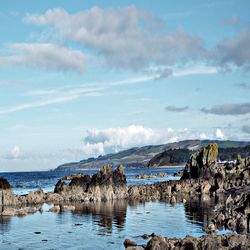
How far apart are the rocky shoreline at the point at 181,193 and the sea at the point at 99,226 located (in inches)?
171

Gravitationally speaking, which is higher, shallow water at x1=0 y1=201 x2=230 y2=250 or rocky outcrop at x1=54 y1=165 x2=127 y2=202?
rocky outcrop at x1=54 y1=165 x2=127 y2=202

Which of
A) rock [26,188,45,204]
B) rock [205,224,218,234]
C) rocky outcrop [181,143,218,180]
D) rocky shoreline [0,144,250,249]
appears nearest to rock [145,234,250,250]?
rocky shoreline [0,144,250,249]

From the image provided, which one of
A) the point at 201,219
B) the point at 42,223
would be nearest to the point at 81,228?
the point at 42,223

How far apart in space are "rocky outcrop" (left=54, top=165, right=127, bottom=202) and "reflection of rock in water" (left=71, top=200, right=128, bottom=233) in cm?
661

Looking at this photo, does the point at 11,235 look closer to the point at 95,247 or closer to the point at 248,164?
the point at 95,247

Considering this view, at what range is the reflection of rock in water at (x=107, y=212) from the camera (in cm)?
9169

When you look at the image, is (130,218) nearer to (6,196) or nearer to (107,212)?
(107,212)

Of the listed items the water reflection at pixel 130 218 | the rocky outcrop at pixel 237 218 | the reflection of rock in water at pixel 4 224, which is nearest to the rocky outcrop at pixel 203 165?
the water reflection at pixel 130 218

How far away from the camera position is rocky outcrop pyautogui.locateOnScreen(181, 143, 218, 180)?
181 meters

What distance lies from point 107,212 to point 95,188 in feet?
98.9

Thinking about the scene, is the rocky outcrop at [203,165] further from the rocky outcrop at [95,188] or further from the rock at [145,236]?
the rock at [145,236]

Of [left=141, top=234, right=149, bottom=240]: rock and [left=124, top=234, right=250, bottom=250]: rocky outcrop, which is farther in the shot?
[left=141, top=234, right=149, bottom=240]: rock

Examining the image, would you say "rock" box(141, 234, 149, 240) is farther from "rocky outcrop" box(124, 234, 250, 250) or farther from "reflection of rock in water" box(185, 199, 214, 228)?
"rocky outcrop" box(124, 234, 250, 250)

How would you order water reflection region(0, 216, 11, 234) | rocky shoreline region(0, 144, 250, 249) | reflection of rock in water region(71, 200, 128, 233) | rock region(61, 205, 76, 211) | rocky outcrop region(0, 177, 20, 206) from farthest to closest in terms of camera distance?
rocky outcrop region(0, 177, 20, 206)
rock region(61, 205, 76, 211)
reflection of rock in water region(71, 200, 128, 233)
water reflection region(0, 216, 11, 234)
rocky shoreline region(0, 144, 250, 249)
